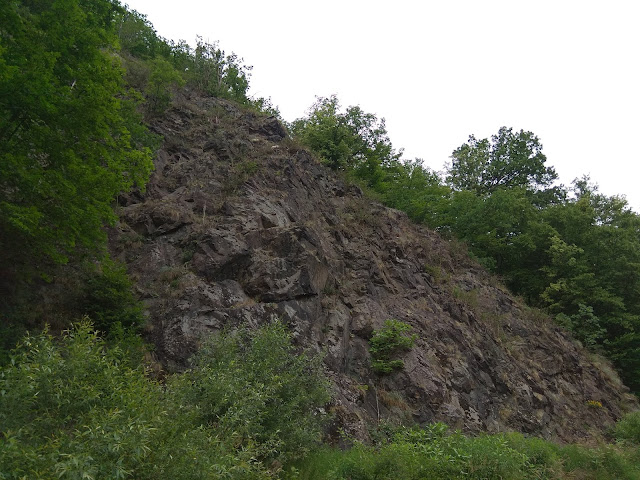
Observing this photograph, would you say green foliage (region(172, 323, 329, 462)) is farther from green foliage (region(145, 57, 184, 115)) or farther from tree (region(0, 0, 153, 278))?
green foliage (region(145, 57, 184, 115))

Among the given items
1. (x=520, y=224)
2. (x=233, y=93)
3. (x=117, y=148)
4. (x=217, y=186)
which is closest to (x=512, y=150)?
(x=520, y=224)

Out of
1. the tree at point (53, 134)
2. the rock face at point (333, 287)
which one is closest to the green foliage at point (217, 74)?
the rock face at point (333, 287)

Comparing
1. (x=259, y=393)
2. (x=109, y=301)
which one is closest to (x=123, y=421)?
(x=259, y=393)

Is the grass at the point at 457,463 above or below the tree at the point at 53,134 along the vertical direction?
below

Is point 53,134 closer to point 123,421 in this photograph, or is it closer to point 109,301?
A: point 109,301

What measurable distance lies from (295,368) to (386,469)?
2373mm

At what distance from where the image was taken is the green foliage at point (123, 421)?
148 inches

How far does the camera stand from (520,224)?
1118 inches

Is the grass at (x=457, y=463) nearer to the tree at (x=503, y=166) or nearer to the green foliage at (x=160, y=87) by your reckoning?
the green foliage at (x=160, y=87)

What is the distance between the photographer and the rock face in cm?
1223

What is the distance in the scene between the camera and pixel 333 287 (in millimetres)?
15008

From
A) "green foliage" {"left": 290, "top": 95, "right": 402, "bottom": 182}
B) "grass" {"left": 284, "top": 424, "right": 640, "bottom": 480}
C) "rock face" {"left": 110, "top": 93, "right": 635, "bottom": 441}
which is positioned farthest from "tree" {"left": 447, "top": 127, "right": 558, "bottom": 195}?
"grass" {"left": 284, "top": 424, "right": 640, "bottom": 480}

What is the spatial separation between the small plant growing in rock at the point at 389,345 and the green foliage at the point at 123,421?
5965 mm

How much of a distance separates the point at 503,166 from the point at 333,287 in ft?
89.8
